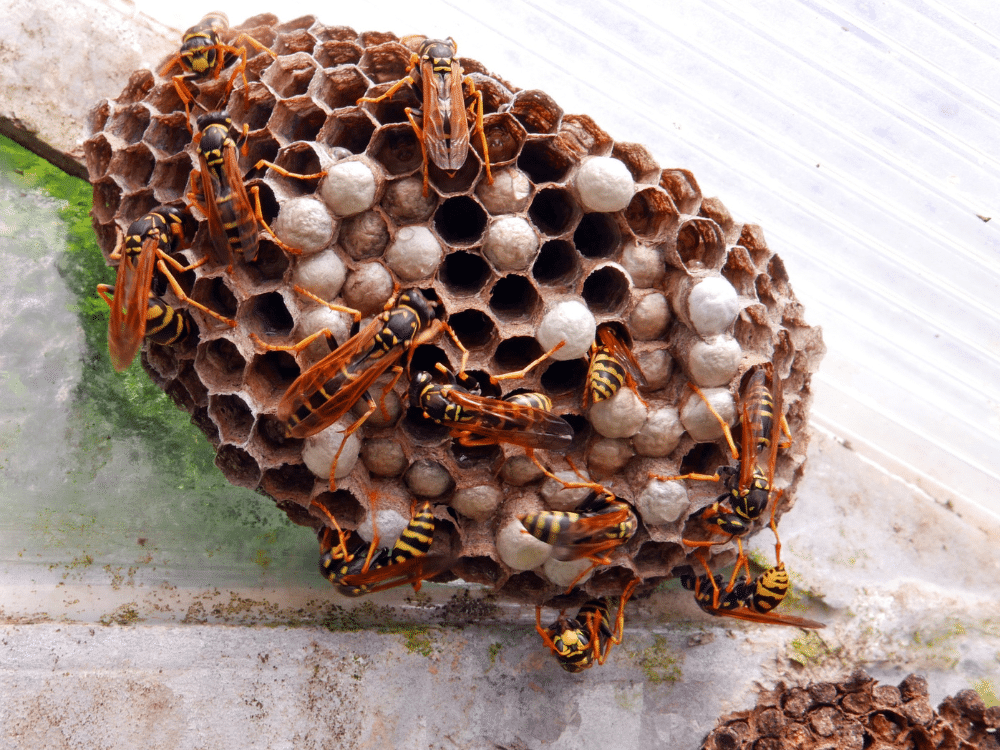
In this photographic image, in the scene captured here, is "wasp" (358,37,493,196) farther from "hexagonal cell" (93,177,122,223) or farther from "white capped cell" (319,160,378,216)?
"hexagonal cell" (93,177,122,223)

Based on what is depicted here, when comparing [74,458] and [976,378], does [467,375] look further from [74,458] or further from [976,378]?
[976,378]

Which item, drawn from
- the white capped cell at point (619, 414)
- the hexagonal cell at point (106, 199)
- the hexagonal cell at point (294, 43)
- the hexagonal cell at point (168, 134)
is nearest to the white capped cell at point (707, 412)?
the white capped cell at point (619, 414)

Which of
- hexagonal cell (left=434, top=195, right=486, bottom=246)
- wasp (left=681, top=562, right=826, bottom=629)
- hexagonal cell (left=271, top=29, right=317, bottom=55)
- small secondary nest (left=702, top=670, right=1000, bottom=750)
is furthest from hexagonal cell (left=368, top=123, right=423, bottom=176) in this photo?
small secondary nest (left=702, top=670, right=1000, bottom=750)

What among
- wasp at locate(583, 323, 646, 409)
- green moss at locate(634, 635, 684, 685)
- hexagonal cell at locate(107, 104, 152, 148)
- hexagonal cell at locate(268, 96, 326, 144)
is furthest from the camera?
green moss at locate(634, 635, 684, 685)

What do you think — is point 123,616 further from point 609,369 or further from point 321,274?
point 609,369

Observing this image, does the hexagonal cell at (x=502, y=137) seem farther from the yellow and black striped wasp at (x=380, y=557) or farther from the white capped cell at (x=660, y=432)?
the yellow and black striped wasp at (x=380, y=557)

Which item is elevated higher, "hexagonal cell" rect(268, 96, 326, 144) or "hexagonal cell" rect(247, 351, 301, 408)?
"hexagonal cell" rect(268, 96, 326, 144)

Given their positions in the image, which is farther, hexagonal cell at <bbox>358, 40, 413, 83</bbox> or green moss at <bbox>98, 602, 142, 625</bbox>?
green moss at <bbox>98, 602, 142, 625</bbox>
